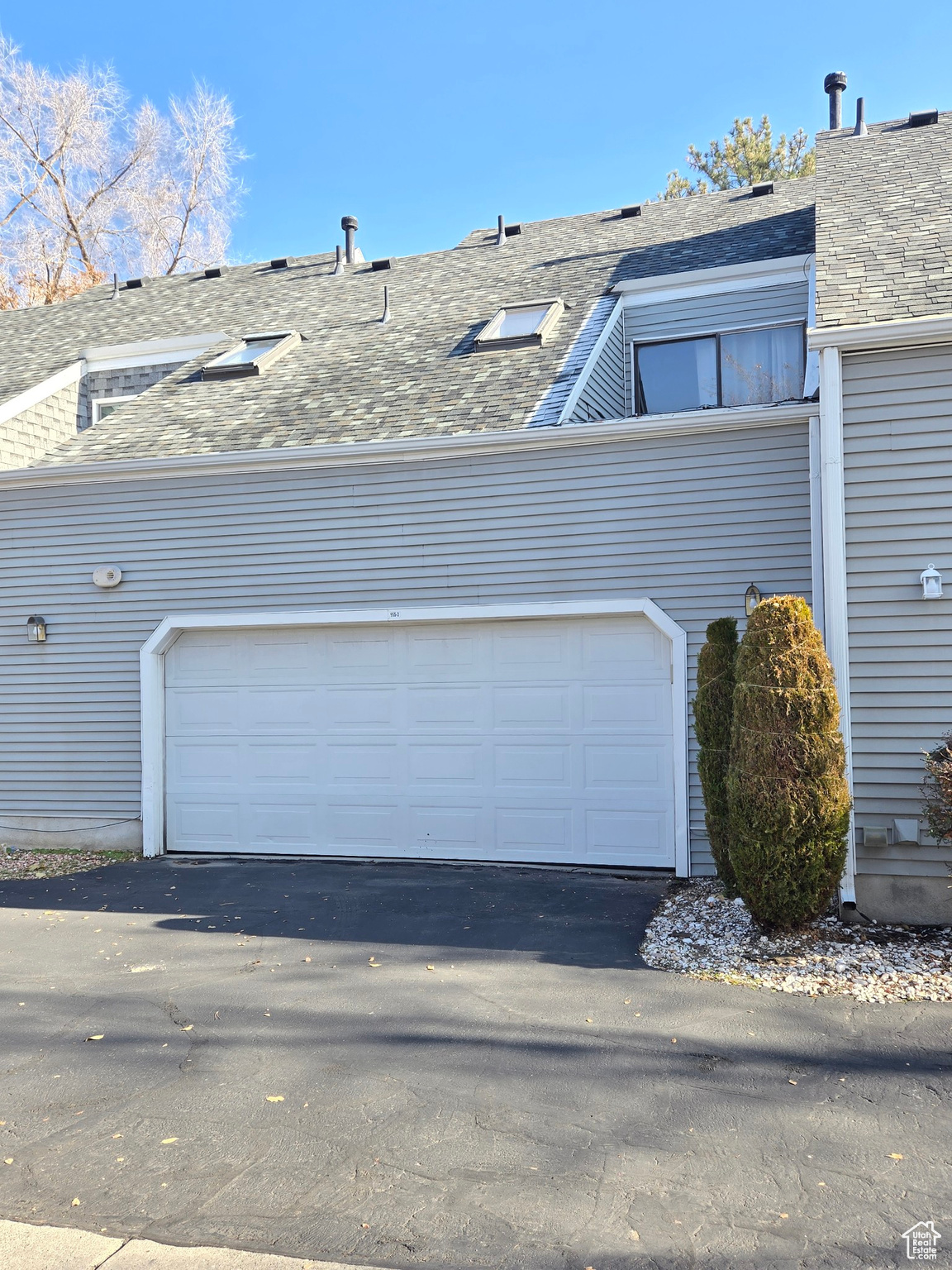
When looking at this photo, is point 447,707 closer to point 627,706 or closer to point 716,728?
point 627,706

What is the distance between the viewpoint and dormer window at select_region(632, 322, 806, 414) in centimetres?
1037

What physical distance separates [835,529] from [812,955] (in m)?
2.65

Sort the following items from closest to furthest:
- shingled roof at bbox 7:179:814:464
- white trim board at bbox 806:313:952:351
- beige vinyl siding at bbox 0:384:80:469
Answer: white trim board at bbox 806:313:952:351
shingled roof at bbox 7:179:814:464
beige vinyl siding at bbox 0:384:80:469

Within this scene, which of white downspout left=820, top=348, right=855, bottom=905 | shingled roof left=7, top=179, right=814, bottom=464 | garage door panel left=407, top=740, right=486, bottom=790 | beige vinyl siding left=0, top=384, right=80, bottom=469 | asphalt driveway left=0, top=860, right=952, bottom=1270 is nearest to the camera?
asphalt driveway left=0, top=860, right=952, bottom=1270

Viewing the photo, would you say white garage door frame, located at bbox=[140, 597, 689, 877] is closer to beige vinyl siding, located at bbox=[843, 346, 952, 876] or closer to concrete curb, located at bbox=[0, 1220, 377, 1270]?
beige vinyl siding, located at bbox=[843, 346, 952, 876]

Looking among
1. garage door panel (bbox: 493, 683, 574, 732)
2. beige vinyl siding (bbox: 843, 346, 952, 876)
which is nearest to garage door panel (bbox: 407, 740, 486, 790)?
garage door panel (bbox: 493, 683, 574, 732)

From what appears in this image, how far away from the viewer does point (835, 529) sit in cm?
648

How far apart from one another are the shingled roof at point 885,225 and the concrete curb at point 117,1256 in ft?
19.8

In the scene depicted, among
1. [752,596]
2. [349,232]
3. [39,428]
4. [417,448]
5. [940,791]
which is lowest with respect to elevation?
[940,791]

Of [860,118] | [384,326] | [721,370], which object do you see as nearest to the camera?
[721,370]

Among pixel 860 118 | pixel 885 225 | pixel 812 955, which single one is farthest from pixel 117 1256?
pixel 860 118

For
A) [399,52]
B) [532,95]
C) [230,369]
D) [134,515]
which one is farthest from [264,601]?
[399,52]

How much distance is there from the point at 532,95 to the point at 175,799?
55.1ft

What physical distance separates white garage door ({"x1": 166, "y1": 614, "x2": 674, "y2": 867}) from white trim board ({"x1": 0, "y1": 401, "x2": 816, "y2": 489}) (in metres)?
1.47
